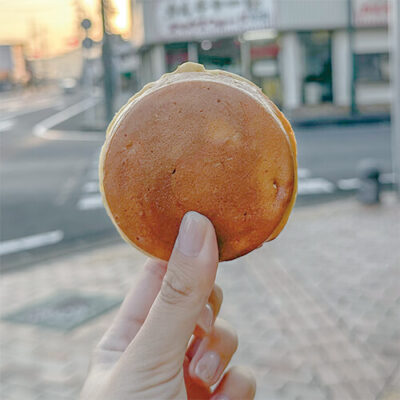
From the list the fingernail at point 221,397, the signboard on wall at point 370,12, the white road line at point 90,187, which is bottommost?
the white road line at point 90,187

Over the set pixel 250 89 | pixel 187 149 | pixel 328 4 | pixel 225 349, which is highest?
pixel 328 4

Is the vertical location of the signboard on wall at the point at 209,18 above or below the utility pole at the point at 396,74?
above

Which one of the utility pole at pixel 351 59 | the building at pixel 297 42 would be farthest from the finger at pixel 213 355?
the building at pixel 297 42

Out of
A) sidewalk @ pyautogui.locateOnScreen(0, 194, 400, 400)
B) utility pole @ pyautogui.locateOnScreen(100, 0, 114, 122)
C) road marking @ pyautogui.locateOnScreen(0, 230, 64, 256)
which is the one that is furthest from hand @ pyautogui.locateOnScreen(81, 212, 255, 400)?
utility pole @ pyautogui.locateOnScreen(100, 0, 114, 122)

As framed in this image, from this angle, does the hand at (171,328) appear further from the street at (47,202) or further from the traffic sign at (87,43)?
the traffic sign at (87,43)

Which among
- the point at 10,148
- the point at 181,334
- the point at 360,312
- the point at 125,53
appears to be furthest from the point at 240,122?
the point at 125,53

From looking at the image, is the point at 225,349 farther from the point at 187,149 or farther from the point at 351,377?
the point at 351,377

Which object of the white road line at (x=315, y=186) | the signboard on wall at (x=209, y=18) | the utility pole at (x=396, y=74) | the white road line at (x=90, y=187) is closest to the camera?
the utility pole at (x=396, y=74)
